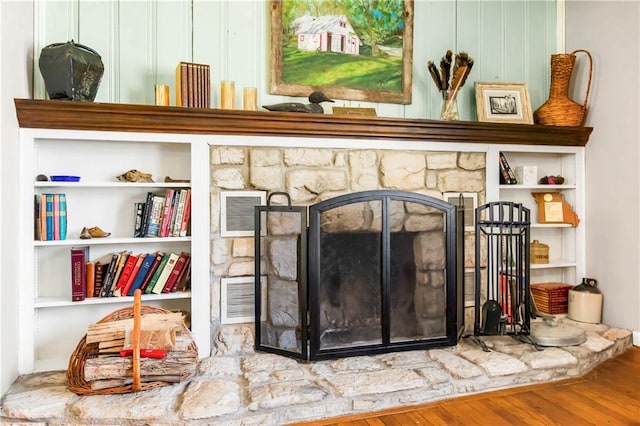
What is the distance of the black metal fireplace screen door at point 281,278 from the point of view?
247 centimetres

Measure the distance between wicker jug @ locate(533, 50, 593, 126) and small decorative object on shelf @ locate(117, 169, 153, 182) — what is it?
285 cm

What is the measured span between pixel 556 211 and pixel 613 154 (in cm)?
56

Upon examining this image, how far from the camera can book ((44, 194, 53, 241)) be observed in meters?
2.36

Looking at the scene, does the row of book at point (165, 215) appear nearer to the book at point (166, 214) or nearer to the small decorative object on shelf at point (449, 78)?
the book at point (166, 214)

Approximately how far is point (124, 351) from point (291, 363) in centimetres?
88

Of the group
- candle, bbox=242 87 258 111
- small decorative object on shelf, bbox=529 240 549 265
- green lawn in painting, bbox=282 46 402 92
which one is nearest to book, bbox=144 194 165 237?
candle, bbox=242 87 258 111

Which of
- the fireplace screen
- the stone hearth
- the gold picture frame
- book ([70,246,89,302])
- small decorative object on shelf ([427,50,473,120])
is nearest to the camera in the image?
the stone hearth

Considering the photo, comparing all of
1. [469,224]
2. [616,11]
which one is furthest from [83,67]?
[616,11]

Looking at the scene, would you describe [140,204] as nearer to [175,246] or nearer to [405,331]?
[175,246]

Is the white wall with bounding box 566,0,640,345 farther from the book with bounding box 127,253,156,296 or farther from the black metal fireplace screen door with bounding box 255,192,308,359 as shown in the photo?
the book with bounding box 127,253,156,296

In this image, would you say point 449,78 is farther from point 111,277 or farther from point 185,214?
point 111,277

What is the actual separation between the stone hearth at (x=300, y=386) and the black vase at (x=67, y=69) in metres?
1.55

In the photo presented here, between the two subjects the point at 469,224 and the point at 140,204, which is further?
the point at 469,224

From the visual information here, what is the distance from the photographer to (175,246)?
2.71 meters
